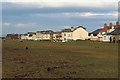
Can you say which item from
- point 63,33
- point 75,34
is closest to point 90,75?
point 75,34

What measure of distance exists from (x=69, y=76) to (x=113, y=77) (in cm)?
270

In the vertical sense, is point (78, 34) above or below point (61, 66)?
above

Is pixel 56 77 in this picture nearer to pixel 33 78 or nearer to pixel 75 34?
pixel 33 78

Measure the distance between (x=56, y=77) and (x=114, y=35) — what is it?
67.9 metres

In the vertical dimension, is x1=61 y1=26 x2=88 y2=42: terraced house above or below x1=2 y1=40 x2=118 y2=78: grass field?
above

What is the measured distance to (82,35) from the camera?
4638 inches

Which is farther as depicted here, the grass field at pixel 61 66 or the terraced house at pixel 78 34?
the terraced house at pixel 78 34

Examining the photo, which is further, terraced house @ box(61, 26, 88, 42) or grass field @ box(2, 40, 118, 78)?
terraced house @ box(61, 26, 88, 42)

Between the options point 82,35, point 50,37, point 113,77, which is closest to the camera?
point 113,77

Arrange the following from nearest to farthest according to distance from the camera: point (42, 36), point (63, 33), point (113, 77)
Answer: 1. point (113, 77)
2. point (63, 33)
3. point (42, 36)

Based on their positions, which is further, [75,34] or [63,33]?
[63,33]

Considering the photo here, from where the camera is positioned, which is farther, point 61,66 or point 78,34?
point 78,34

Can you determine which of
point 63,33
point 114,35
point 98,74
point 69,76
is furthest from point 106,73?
point 63,33

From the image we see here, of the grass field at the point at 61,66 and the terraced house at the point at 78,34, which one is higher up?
the terraced house at the point at 78,34
